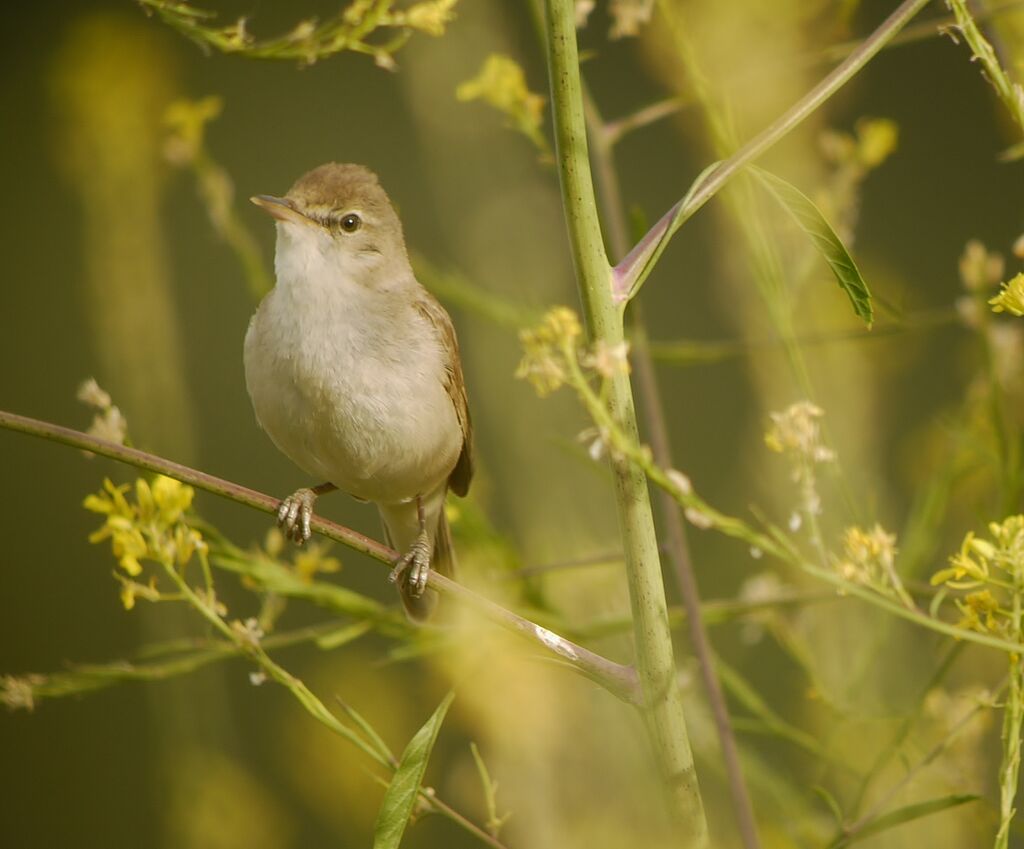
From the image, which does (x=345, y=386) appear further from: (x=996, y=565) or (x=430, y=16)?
(x=996, y=565)

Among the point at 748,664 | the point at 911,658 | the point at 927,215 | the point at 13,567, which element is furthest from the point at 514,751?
the point at 927,215

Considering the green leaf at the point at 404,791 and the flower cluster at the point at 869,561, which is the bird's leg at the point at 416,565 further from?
the flower cluster at the point at 869,561

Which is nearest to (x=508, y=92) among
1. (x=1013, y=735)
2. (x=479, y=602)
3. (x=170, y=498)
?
(x=170, y=498)

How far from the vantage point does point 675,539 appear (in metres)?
1.59

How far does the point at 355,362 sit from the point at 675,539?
2.17 ft

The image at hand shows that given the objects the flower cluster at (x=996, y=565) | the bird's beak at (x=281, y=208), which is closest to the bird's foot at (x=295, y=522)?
the bird's beak at (x=281, y=208)

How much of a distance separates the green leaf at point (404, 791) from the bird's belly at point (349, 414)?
2.69ft

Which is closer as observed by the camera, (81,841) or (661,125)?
(81,841)

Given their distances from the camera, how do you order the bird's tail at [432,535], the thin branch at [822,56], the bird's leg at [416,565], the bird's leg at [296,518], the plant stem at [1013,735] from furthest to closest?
the bird's tail at [432,535] → the bird's leg at [416,565] → the bird's leg at [296,518] → the thin branch at [822,56] → the plant stem at [1013,735]

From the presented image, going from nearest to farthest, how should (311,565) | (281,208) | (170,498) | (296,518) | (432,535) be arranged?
1. (170,498)
2. (311,565)
3. (296,518)
4. (281,208)
5. (432,535)

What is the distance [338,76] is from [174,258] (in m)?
1.29

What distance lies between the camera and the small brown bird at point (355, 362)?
2.01 metres

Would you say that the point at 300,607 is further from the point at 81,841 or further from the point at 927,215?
the point at 927,215

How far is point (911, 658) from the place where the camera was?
175cm
